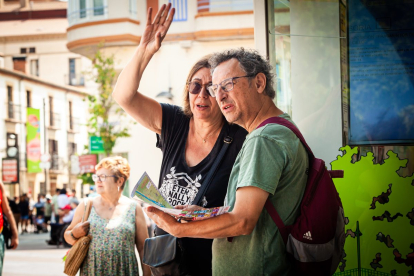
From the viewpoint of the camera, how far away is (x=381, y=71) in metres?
4.44

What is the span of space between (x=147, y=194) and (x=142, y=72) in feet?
4.14

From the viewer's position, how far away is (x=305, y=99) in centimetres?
510

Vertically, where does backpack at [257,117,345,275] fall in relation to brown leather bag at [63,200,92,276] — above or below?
above

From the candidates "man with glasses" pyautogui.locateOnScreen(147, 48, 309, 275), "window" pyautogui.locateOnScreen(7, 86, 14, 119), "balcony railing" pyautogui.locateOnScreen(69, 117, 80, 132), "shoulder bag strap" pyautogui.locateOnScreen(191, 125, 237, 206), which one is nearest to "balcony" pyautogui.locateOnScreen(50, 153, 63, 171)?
"balcony railing" pyautogui.locateOnScreen(69, 117, 80, 132)

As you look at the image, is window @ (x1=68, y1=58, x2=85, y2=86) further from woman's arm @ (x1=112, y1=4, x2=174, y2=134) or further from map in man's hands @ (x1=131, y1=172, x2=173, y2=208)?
map in man's hands @ (x1=131, y1=172, x2=173, y2=208)

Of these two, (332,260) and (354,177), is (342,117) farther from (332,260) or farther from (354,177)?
(332,260)

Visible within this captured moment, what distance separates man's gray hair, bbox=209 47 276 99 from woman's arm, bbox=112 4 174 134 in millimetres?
780

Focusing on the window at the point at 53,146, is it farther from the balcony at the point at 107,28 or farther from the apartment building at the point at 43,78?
the balcony at the point at 107,28

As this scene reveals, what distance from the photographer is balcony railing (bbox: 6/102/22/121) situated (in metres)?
45.0

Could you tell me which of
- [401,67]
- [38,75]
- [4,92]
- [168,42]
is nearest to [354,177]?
[401,67]

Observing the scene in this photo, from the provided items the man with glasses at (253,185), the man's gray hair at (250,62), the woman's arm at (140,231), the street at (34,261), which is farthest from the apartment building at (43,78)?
the man with glasses at (253,185)

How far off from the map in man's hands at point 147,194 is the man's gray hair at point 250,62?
689 mm

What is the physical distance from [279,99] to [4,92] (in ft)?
139

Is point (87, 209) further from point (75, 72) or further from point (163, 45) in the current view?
point (75, 72)
